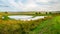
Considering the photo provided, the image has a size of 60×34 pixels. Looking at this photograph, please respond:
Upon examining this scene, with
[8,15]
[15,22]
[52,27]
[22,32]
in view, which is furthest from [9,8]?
[52,27]

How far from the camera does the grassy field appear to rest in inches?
69.1

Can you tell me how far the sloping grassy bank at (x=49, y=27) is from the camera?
179 cm

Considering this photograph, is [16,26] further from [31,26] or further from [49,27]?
[49,27]

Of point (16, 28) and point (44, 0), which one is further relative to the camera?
point (44, 0)

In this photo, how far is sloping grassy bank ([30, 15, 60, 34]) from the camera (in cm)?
179

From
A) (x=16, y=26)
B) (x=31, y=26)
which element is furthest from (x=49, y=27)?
(x=16, y=26)

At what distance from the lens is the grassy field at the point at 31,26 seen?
176 centimetres

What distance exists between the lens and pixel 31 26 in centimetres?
181

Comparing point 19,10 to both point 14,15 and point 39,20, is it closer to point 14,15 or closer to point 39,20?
point 14,15

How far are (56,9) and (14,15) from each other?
542mm

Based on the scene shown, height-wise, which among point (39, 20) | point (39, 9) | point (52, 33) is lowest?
point (52, 33)

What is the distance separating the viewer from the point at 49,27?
1.81m

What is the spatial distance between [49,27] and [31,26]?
0.72ft

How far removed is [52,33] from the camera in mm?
1772
